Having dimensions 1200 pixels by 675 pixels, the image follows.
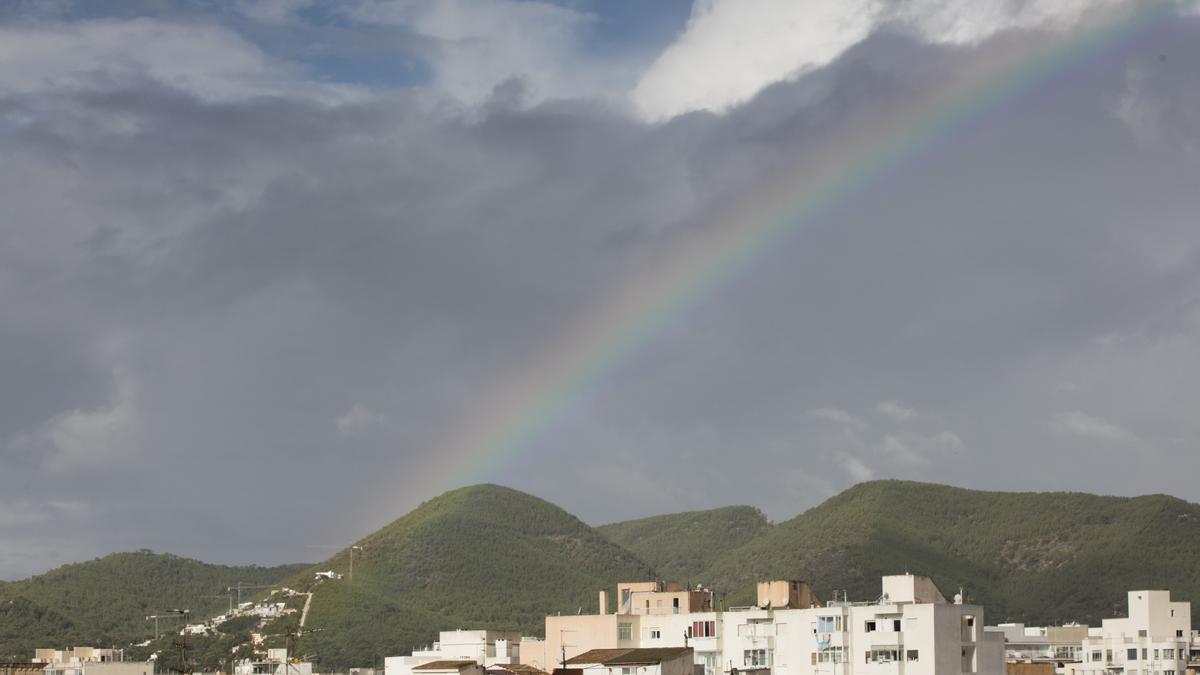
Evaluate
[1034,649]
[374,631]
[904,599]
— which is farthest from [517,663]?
[374,631]

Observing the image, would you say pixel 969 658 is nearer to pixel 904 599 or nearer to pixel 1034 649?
pixel 904 599

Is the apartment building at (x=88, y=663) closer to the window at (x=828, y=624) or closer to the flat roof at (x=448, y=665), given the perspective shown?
the flat roof at (x=448, y=665)

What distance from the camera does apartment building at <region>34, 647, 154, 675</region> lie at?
128 metres

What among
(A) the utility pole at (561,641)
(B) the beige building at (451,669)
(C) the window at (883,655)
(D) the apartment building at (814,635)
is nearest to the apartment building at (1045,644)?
(D) the apartment building at (814,635)

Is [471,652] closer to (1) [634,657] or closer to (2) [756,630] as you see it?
(2) [756,630]

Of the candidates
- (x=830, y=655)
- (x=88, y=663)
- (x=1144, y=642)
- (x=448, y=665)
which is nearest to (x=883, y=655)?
(x=830, y=655)

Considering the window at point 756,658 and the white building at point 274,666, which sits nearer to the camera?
the window at point 756,658

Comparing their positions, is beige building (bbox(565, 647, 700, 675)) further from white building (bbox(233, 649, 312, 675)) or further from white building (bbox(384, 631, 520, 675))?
white building (bbox(233, 649, 312, 675))

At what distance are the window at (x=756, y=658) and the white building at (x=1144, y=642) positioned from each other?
38.2 metres

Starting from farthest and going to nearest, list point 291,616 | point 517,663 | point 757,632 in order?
1. point 291,616
2. point 517,663
3. point 757,632

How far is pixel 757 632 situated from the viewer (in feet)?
343

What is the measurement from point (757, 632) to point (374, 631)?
92.0m

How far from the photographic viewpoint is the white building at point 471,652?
405 ft

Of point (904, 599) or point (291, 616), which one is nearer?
point (904, 599)
